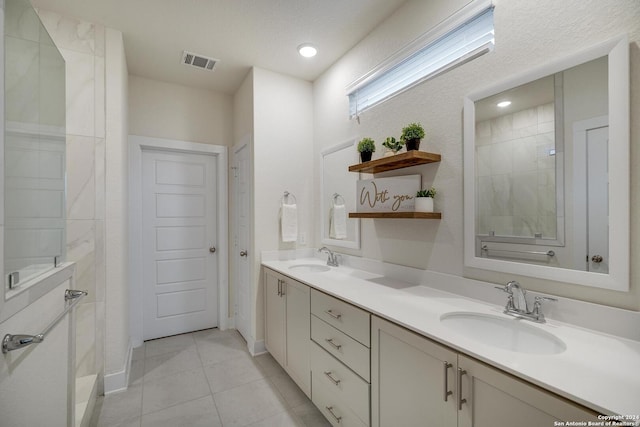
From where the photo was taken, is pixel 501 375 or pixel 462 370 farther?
pixel 462 370

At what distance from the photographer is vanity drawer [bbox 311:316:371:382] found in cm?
145

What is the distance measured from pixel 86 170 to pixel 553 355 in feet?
9.39

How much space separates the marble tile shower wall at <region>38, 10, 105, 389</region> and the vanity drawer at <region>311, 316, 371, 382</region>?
165 cm

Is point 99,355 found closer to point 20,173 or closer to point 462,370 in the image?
point 20,173

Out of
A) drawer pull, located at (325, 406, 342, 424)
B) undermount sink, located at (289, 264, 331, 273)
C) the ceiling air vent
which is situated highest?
the ceiling air vent

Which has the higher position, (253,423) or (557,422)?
(557,422)

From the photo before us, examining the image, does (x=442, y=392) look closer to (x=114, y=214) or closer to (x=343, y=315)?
(x=343, y=315)

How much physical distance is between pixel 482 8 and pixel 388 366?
72.6 inches

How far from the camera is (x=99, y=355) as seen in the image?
216 cm

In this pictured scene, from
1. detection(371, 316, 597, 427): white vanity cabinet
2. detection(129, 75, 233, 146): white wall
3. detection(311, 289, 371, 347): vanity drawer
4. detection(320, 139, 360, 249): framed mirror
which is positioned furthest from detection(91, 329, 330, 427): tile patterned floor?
detection(129, 75, 233, 146): white wall

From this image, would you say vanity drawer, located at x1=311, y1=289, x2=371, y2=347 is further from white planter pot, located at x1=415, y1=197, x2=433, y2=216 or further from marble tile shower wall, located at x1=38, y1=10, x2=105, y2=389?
marble tile shower wall, located at x1=38, y1=10, x2=105, y2=389

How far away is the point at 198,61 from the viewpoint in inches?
106

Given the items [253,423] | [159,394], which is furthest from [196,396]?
[253,423]

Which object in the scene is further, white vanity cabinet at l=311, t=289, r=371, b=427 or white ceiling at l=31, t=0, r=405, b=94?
white ceiling at l=31, t=0, r=405, b=94
